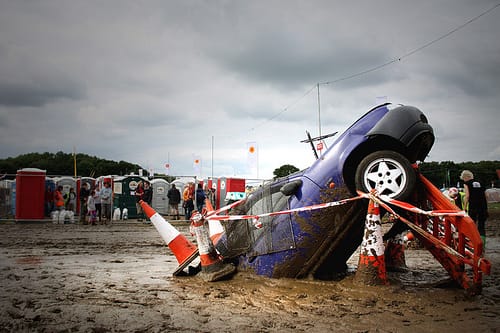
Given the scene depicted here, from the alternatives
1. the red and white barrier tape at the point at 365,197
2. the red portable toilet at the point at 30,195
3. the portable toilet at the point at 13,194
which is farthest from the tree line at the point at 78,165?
the red and white barrier tape at the point at 365,197

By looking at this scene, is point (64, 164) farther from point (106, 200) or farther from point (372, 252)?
point (372, 252)

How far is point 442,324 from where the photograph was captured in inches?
130

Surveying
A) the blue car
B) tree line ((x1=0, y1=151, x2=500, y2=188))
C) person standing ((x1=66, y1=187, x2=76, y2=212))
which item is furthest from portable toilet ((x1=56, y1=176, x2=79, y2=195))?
tree line ((x1=0, y1=151, x2=500, y2=188))

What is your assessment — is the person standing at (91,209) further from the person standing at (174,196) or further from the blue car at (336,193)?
the blue car at (336,193)

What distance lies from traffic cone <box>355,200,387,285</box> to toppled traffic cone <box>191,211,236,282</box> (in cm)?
185

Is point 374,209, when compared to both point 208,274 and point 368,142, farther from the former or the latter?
point 208,274

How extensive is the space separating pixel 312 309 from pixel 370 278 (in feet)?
3.43

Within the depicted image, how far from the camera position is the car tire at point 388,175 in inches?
170

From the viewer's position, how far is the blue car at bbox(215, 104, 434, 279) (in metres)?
4.38

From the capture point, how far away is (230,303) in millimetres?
4121

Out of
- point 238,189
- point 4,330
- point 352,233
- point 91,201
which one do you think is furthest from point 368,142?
point 238,189

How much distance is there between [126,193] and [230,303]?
1815 cm

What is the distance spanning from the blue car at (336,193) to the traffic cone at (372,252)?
25 cm

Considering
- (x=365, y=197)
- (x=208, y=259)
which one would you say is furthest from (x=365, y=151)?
(x=208, y=259)
